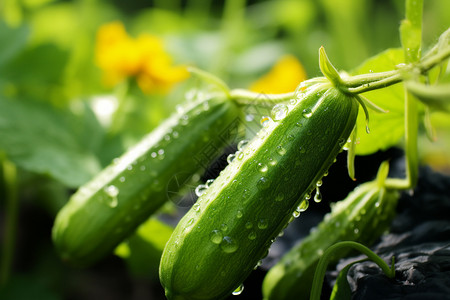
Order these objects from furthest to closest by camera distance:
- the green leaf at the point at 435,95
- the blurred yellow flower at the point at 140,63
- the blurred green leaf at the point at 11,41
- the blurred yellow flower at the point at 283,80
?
1. the blurred yellow flower at the point at 283,80
2. the blurred yellow flower at the point at 140,63
3. the blurred green leaf at the point at 11,41
4. the green leaf at the point at 435,95

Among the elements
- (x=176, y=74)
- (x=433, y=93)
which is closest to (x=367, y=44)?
(x=176, y=74)

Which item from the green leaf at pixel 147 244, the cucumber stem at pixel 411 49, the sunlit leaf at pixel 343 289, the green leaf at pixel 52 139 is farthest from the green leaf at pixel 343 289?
the green leaf at pixel 52 139

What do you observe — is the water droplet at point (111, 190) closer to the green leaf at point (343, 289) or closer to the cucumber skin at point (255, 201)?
the cucumber skin at point (255, 201)

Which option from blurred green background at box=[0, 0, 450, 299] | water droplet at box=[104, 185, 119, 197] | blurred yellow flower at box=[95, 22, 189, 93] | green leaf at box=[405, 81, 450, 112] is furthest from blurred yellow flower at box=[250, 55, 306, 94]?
green leaf at box=[405, 81, 450, 112]

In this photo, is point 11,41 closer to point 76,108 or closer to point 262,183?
point 76,108

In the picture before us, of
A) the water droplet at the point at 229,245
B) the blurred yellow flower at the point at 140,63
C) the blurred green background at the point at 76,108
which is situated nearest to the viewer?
the water droplet at the point at 229,245

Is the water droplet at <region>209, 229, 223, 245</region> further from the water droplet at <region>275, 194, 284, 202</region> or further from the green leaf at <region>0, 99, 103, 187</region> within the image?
the green leaf at <region>0, 99, 103, 187</region>

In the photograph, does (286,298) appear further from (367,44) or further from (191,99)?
(367,44)
